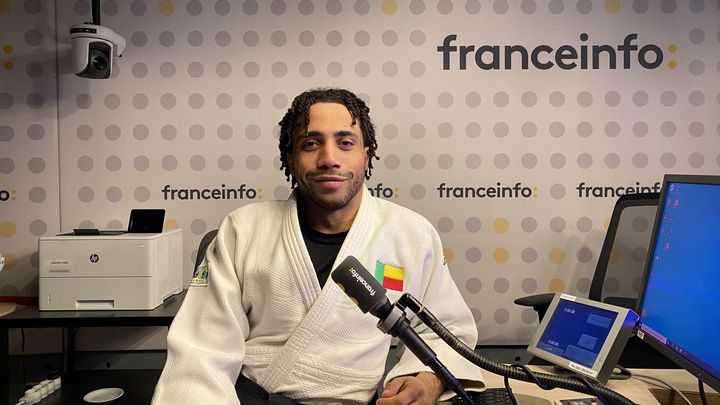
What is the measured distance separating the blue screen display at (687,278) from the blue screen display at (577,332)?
11cm

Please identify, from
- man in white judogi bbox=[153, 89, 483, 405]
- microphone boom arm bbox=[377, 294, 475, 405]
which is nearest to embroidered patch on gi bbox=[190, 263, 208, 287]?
man in white judogi bbox=[153, 89, 483, 405]

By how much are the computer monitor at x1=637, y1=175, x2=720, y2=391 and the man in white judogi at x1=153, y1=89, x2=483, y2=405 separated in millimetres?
428

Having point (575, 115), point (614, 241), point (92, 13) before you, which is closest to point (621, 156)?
point (575, 115)

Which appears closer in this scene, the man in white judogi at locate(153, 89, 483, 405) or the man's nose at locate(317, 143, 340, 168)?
the man in white judogi at locate(153, 89, 483, 405)

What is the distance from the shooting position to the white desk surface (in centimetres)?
126

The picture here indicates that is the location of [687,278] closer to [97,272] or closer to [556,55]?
[556,55]

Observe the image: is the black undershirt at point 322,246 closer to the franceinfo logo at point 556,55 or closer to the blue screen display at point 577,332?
the blue screen display at point 577,332

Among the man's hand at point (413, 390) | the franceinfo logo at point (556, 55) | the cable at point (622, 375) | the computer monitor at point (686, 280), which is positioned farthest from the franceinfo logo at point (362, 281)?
the franceinfo logo at point (556, 55)

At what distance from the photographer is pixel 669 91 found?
107 inches

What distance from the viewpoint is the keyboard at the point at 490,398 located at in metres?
1.22

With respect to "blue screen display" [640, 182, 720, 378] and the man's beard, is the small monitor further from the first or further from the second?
the man's beard

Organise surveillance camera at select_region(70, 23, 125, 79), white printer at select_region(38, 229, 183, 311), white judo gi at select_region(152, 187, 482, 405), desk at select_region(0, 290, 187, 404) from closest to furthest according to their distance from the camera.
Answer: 1. white judo gi at select_region(152, 187, 482, 405)
2. desk at select_region(0, 290, 187, 404)
3. white printer at select_region(38, 229, 183, 311)
4. surveillance camera at select_region(70, 23, 125, 79)

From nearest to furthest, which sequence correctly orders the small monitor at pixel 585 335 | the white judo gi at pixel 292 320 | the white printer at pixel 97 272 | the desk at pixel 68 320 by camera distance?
Answer: 1. the small monitor at pixel 585 335
2. the white judo gi at pixel 292 320
3. the desk at pixel 68 320
4. the white printer at pixel 97 272

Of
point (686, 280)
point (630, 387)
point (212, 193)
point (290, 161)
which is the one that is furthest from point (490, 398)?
point (212, 193)
